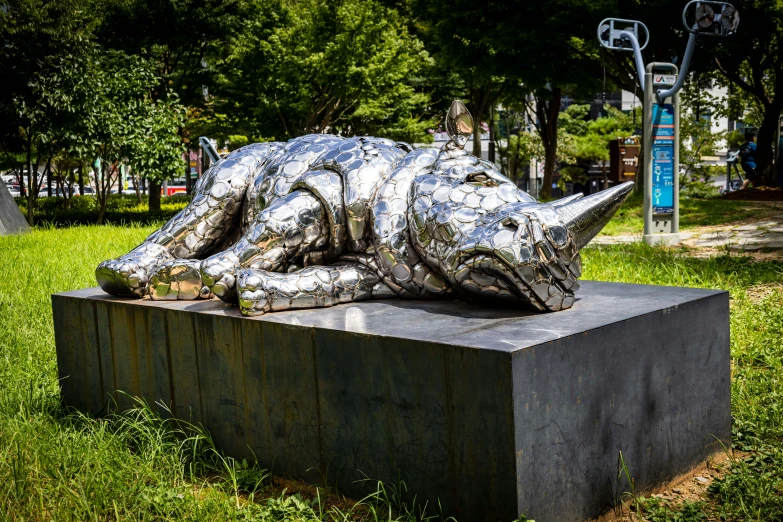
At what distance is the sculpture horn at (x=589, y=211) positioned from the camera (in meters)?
3.05

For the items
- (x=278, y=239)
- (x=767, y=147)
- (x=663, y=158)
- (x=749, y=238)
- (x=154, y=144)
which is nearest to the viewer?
(x=278, y=239)

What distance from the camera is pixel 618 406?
2.84 meters

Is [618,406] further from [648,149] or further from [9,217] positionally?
[9,217]

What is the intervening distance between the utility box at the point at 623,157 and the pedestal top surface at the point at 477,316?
63.0 feet

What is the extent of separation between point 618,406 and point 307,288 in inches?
52.2

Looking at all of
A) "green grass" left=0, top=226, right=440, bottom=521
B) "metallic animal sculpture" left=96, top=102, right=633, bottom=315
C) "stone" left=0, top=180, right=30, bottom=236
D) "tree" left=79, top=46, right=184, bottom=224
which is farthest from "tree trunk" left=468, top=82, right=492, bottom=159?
"green grass" left=0, top=226, right=440, bottom=521

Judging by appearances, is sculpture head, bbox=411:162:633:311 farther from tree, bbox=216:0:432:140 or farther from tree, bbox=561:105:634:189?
tree, bbox=561:105:634:189

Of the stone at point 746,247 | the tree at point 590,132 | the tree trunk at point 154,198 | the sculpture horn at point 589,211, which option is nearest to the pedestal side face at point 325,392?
the sculpture horn at point 589,211

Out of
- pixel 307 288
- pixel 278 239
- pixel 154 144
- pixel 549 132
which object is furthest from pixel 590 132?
pixel 307 288

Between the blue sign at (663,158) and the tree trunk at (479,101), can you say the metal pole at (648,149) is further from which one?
the tree trunk at (479,101)

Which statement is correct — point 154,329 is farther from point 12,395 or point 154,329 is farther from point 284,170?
point 12,395

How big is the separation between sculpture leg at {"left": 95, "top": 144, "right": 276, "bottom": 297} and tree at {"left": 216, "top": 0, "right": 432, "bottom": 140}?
51.4 ft

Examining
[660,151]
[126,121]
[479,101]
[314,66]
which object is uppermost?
[314,66]

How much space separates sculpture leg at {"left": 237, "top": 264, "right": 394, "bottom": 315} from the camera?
319 cm
